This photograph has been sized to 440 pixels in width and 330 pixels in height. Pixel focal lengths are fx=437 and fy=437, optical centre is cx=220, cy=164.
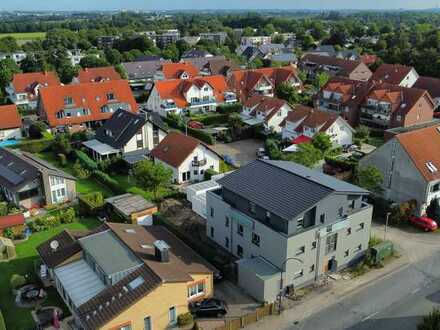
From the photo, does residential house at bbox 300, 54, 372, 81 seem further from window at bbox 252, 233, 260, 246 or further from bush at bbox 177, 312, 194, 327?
bush at bbox 177, 312, 194, 327

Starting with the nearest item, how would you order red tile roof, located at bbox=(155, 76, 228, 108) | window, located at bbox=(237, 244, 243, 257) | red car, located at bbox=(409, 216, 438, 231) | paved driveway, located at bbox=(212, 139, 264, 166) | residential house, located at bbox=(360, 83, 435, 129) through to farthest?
window, located at bbox=(237, 244, 243, 257) → red car, located at bbox=(409, 216, 438, 231) → paved driveway, located at bbox=(212, 139, 264, 166) → residential house, located at bbox=(360, 83, 435, 129) → red tile roof, located at bbox=(155, 76, 228, 108)

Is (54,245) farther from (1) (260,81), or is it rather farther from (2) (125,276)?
(1) (260,81)

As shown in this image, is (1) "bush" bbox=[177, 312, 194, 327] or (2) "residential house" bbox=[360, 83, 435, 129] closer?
(1) "bush" bbox=[177, 312, 194, 327]

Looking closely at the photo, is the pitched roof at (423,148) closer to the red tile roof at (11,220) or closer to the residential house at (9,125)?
the red tile roof at (11,220)

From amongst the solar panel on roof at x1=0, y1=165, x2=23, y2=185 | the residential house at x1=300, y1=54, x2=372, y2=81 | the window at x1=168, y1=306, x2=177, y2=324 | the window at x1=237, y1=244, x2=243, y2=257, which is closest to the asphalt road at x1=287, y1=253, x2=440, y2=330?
the window at x1=168, y1=306, x2=177, y2=324

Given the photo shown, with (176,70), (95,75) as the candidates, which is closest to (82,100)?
(95,75)

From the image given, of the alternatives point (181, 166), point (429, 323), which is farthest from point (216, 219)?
point (429, 323)
